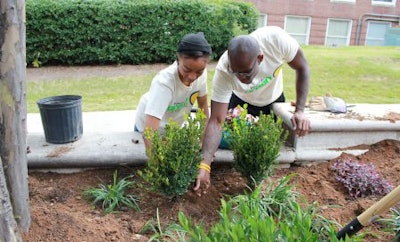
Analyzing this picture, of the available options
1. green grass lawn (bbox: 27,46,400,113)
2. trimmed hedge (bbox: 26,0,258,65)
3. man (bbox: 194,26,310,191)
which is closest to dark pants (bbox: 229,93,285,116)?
man (bbox: 194,26,310,191)

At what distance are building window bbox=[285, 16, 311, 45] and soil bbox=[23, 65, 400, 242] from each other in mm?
18783

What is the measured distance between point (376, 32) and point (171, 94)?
2314cm

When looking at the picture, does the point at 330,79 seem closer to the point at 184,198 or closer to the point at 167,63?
the point at 167,63

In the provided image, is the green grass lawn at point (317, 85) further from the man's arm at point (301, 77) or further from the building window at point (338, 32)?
the building window at point (338, 32)

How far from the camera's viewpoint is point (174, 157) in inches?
90.0

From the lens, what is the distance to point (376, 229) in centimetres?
233

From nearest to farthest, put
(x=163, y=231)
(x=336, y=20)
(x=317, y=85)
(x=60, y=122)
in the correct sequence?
(x=163, y=231), (x=60, y=122), (x=317, y=85), (x=336, y=20)

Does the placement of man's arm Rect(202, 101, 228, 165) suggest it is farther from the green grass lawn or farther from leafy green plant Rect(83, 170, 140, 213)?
the green grass lawn

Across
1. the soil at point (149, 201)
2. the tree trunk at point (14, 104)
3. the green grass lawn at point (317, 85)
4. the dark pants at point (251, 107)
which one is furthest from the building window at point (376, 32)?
the tree trunk at point (14, 104)

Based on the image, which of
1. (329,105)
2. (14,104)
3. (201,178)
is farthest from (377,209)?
(14,104)

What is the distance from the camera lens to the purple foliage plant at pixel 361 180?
2.77 meters

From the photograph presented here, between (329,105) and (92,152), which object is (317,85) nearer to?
(329,105)

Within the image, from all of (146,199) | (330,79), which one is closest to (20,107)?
(146,199)

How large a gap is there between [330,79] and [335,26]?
589 inches
